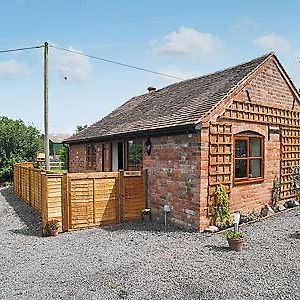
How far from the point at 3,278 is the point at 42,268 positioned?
2.61 ft

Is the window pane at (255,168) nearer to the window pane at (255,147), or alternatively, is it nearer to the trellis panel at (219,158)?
the window pane at (255,147)

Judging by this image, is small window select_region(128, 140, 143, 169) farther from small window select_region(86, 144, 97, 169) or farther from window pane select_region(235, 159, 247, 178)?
small window select_region(86, 144, 97, 169)

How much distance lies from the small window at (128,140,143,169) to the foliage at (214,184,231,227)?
3519 millimetres

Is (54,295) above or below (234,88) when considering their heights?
below

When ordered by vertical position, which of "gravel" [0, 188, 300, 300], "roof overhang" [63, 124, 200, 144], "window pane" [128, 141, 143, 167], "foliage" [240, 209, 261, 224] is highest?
"roof overhang" [63, 124, 200, 144]

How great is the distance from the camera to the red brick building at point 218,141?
9.76 meters

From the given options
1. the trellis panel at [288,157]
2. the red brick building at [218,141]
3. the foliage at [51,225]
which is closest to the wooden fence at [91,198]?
the foliage at [51,225]

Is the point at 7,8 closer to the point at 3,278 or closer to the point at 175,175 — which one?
the point at 175,175

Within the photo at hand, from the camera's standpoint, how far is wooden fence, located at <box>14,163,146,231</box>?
980 cm

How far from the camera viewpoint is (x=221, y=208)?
32.7 ft

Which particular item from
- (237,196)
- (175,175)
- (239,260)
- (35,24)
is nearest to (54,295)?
(239,260)

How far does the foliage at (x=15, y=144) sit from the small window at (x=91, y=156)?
34.1ft

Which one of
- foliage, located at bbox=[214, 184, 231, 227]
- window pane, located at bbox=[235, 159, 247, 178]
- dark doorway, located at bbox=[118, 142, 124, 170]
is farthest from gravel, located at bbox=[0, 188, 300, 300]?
dark doorway, located at bbox=[118, 142, 124, 170]

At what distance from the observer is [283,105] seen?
13.0 m
